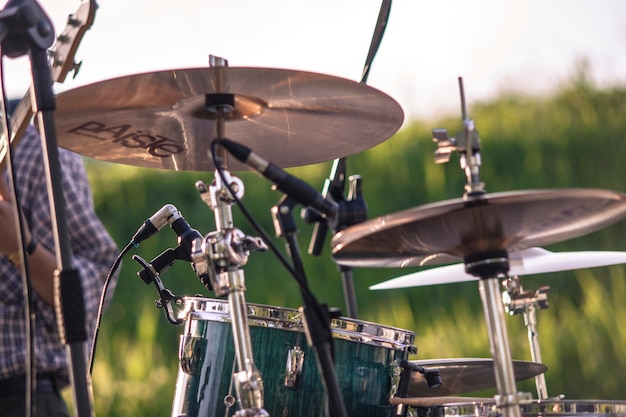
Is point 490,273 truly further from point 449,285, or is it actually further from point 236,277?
point 449,285

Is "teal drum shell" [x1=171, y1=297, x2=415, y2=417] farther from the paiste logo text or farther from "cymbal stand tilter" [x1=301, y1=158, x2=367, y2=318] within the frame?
the paiste logo text

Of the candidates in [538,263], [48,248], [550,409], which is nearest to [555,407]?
[550,409]

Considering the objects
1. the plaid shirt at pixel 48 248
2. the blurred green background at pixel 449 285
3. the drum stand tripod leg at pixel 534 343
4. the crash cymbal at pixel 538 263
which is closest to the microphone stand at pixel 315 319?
the crash cymbal at pixel 538 263

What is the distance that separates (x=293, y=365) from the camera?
5.92ft

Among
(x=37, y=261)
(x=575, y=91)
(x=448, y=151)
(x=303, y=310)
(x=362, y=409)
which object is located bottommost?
(x=362, y=409)

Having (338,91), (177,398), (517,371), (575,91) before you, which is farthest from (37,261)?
(575,91)

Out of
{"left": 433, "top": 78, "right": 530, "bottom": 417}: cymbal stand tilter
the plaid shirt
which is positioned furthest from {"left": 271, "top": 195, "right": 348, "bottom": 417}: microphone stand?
the plaid shirt

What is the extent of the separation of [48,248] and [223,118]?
1026 mm

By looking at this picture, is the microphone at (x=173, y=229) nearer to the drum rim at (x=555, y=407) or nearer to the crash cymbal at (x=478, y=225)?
the crash cymbal at (x=478, y=225)

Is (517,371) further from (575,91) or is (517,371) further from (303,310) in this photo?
(575,91)

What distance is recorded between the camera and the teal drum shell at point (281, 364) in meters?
1.80

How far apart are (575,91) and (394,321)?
5.72 ft

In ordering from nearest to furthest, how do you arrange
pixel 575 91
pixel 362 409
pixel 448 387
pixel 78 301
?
pixel 78 301
pixel 362 409
pixel 448 387
pixel 575 91

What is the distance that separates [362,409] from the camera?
1866 mm
